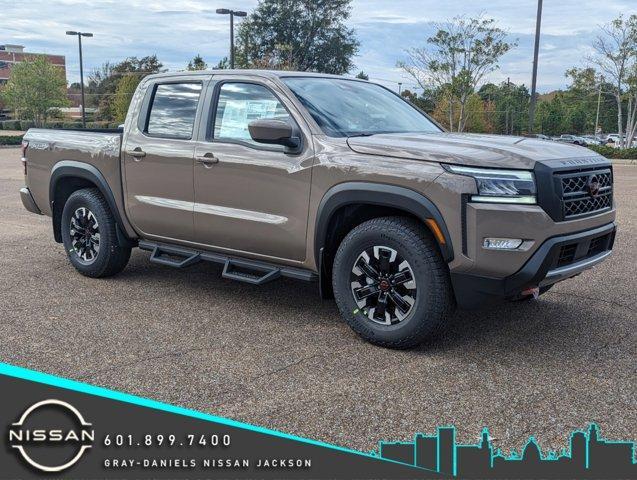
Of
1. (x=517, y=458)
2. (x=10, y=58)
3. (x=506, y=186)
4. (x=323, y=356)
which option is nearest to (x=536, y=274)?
(x=506, y=186)

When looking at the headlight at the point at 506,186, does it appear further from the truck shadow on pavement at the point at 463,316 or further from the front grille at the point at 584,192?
the truck shadow on pavement at the point at 463,316

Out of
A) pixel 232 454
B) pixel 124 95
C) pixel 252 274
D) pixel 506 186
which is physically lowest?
pixel 232 454

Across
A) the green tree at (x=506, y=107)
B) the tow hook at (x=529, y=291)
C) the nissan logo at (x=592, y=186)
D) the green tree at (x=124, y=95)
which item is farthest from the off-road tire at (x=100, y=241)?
the green tree at (x=506, y=107)

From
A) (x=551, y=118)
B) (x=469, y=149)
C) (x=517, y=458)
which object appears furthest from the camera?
(x=551, y=118)

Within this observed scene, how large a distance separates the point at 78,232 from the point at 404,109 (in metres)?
3.27

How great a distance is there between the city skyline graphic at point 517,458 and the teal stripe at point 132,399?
127 mm

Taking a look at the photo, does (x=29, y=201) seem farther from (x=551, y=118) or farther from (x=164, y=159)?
(x=551, y=118)

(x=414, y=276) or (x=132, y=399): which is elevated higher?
(x=414, y=276)

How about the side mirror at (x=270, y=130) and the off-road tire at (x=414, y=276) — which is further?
the side mirror at (x=270, y=130)

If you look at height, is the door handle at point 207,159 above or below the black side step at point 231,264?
above

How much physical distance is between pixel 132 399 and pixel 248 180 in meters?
1.94

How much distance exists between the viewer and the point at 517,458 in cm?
317

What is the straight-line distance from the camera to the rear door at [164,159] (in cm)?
555

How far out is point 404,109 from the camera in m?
5.89
